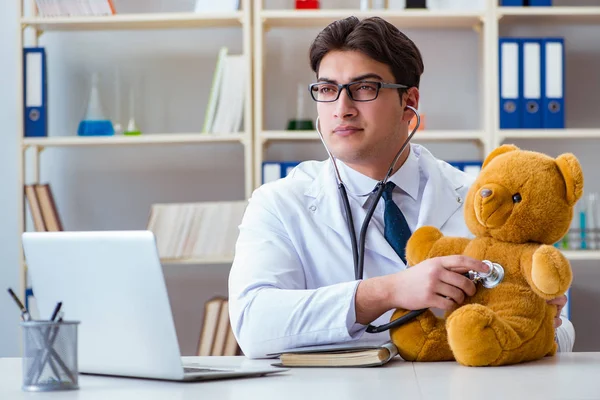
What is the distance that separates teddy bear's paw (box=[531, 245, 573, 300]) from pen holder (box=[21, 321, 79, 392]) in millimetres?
641

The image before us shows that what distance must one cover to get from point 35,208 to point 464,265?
212 centimetres

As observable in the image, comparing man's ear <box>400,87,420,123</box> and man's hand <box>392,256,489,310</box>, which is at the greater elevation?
man's ear <box>400,87,420,123</box>

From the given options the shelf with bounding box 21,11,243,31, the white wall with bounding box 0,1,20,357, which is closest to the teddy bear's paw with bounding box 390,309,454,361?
the shelf with bounding box 21,11,243,31

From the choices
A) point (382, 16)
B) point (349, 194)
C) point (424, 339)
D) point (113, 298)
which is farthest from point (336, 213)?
point (382, 16)

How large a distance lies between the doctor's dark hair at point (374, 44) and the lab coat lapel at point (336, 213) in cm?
25

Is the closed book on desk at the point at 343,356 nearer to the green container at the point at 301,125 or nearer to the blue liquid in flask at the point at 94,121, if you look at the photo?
the green container at the point at 301,125

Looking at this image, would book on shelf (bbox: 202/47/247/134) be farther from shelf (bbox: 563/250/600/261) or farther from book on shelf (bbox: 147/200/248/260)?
shelf (bbox: 563/250/600/261)

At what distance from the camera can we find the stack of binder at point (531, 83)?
9.47ft

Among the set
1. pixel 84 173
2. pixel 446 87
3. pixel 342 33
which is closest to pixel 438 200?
pixel 342 33

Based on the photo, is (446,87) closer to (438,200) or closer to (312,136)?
(312,136)

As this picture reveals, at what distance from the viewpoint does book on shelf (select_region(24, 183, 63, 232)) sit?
2996mm

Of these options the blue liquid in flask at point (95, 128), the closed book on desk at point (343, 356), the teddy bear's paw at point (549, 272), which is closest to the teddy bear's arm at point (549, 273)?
the teddy bear's paw at point (549, 272)

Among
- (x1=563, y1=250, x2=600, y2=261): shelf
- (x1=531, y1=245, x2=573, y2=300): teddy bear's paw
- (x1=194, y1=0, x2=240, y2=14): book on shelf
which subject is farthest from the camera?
(x1=194, y1=0, x2=240, y2=14): book on shelf

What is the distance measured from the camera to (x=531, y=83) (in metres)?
2.89
